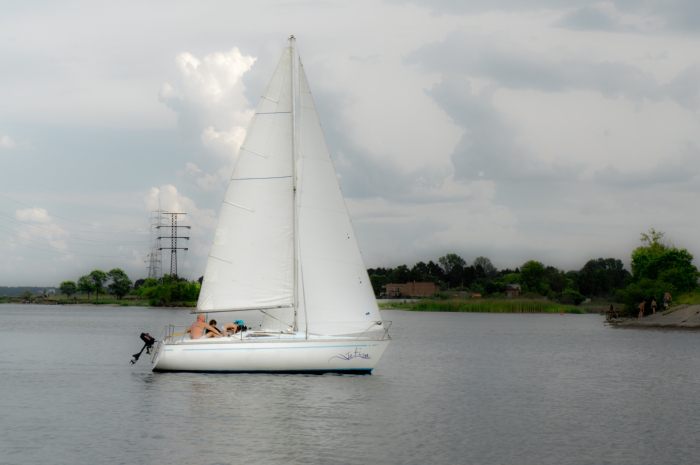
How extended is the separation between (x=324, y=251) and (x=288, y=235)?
63.6 inches

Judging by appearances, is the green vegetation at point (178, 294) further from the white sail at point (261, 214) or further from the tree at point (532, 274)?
the white sail at point (261, 214)

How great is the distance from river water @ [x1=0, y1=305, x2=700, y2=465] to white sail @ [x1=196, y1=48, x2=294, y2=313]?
140 inches

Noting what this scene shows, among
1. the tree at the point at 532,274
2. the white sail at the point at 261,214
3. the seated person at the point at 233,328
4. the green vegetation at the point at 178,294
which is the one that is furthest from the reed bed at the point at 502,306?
the seated person at the point at 233,328

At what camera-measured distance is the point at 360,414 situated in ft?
73.2

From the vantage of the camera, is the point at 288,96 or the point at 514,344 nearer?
the point at 288,96

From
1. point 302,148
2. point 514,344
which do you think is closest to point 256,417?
point 302,148

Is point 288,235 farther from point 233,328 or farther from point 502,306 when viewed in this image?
point 502,306

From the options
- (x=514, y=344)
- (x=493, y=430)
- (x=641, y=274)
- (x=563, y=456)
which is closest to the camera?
(x=563, y=456)

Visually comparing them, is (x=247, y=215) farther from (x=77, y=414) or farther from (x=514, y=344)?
(x=514, y=344)

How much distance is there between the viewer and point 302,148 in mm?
29234

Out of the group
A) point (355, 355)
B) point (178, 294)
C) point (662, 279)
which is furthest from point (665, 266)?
point (178, 294)

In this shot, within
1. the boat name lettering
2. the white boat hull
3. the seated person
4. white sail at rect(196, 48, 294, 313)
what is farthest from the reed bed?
the seated person

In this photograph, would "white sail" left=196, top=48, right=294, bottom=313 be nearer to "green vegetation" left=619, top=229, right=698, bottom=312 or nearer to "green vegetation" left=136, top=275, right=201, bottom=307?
"green vegetation" left=619, top=229, right=698, bottom=312

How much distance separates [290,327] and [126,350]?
19870 mm
